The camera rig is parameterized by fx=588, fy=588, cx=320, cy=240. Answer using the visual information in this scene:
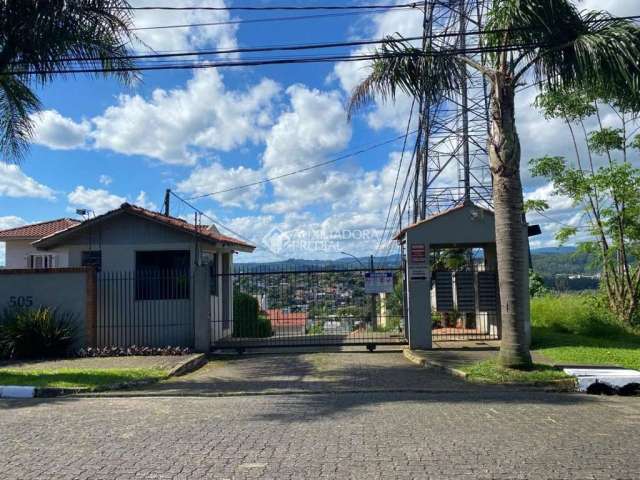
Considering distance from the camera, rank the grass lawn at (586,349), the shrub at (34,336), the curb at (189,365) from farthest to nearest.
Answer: the shrub at (34,336) → the curb at (189,365) → the grass lawn at (586,349)

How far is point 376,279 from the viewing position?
14273 millimetres

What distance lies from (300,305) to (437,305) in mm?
3466

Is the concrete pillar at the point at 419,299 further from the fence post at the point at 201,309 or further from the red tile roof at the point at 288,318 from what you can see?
the fence post at the point at 201,309

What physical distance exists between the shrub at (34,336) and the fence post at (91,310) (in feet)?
1.53

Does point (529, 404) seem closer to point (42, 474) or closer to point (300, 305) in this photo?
point (42, 474)

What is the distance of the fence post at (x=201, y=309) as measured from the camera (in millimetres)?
14031

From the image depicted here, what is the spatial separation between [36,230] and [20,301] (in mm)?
14838

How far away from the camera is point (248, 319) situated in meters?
20.1

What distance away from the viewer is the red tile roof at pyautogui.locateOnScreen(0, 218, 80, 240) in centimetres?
2712

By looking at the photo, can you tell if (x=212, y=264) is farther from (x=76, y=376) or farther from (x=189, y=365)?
(x=76, y=376)

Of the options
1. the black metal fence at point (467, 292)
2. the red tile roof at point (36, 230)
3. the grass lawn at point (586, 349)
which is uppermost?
the red tile roof at point (36, 230)

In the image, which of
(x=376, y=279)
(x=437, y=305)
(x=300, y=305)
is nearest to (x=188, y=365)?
(x=300, y=305)

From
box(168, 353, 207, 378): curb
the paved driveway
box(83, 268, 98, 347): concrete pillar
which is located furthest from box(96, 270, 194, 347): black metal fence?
the paved driveway

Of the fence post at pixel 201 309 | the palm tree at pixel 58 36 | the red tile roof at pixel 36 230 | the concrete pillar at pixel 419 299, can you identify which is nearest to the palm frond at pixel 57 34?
the palm tree at pixel 58 36
